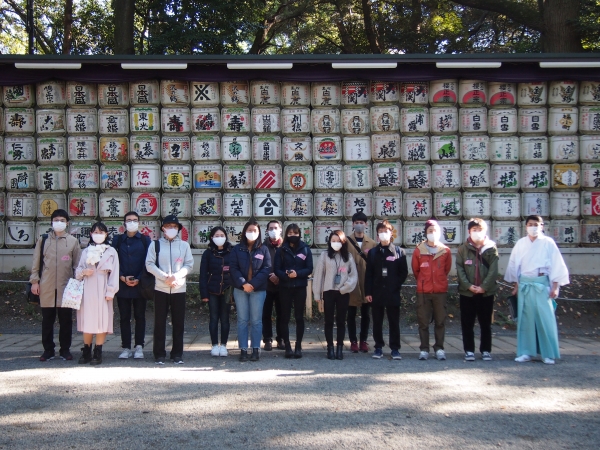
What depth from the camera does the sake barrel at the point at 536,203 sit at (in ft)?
37.1

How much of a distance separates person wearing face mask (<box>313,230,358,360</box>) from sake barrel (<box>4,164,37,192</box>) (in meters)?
6.84

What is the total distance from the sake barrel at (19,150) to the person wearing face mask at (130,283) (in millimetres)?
4927

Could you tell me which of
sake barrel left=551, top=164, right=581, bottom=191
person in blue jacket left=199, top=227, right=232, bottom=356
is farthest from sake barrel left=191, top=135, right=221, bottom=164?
sake barrel left=551, top=164, right=581, bottom=191

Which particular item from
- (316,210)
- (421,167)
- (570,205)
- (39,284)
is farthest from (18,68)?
(570,205)

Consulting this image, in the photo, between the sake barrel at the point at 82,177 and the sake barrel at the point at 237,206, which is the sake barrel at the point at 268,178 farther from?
the sake barrel at the point at 82,177

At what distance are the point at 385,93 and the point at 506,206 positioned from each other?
3302mm

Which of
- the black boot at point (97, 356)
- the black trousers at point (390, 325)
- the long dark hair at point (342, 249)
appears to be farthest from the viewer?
the long dark hair at point (342, 249)

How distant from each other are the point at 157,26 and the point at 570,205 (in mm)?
14070

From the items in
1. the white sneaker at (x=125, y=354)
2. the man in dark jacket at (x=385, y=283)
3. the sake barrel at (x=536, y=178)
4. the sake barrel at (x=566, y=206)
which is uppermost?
the sake barrel at (x=536, y=178)

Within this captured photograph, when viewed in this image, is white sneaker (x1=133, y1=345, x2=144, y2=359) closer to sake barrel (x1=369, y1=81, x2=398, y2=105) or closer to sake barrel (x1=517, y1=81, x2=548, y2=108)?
sake barrel (x1=369, y1=81, x2=398, y2=105)

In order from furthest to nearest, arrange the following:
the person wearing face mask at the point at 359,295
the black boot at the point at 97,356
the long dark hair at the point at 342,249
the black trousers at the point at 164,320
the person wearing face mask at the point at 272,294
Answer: the person wearing face mask at the point at 359,295, the person wearing face mask at the point at 272,294, the long dark hair at the point at 342,249, the black trousers at the point at 164,320, the black boot at the point at 97,356

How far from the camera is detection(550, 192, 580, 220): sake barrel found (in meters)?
11.3

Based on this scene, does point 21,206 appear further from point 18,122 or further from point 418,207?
point 418,207

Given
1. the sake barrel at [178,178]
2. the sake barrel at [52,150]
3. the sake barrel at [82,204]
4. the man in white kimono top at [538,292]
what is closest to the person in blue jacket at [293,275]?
the man in white kimono top at [538,292]
